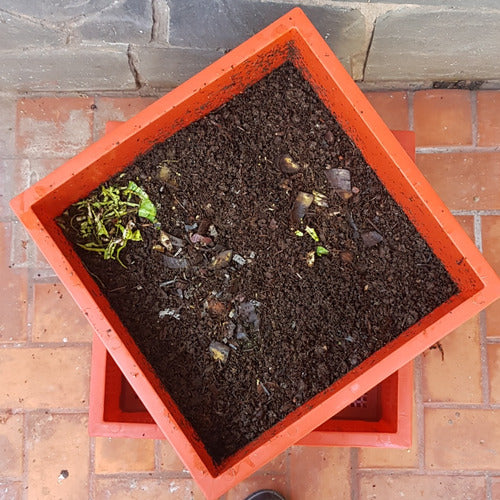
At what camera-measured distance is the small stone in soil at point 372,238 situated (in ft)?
3.21

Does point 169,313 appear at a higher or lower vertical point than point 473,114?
lower

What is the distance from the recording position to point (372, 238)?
3.21ft

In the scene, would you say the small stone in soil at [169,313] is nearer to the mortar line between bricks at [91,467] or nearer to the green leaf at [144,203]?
the green leaf at [144,203]

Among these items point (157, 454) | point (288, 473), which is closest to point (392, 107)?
point (288, 473)

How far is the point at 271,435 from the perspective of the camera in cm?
90

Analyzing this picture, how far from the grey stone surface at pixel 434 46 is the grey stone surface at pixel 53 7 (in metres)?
0.63

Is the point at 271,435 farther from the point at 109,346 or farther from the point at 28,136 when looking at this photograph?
the point at 28,136

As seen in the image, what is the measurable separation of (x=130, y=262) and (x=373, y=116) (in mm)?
552

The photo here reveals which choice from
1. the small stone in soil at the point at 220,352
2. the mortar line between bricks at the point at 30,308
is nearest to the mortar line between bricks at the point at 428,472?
the small stone in soil at the point at 220,352

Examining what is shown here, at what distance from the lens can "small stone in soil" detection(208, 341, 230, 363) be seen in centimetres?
98

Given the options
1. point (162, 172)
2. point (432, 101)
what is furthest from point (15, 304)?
point (432, 101)

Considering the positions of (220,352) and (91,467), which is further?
(91,467)

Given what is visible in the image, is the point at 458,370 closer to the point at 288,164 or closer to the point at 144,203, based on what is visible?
the point at 288,164

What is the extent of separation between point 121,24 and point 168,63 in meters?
0.16
